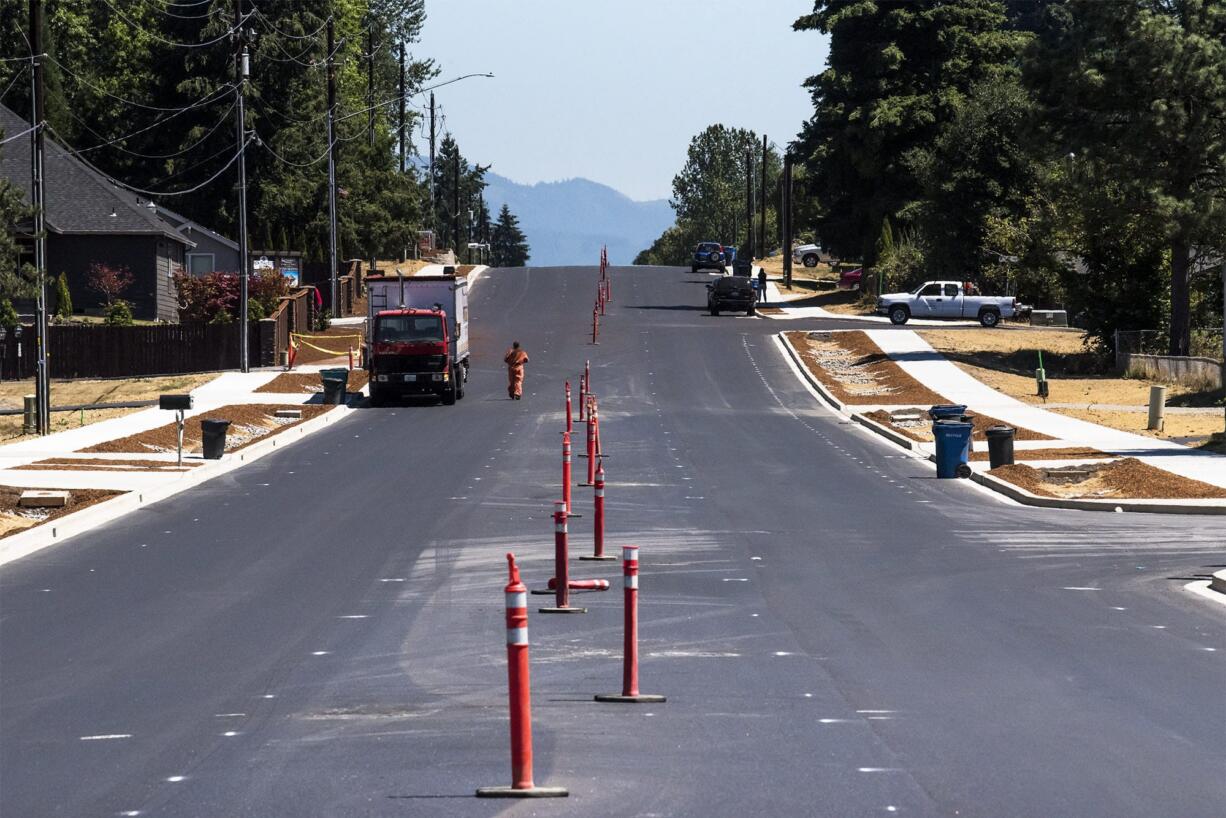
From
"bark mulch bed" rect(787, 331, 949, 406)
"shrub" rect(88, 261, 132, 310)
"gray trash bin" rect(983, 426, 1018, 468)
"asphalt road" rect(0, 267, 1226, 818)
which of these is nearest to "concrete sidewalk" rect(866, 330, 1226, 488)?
"bark mulch bed" rect(787, 331, 949, 406)

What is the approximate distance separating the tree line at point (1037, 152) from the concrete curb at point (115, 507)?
1098 inches

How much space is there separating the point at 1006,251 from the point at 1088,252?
58.6 ft

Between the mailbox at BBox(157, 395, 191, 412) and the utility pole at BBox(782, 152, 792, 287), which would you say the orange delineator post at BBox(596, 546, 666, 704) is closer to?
the mailbox at BBox(157, 395, 191, 412)

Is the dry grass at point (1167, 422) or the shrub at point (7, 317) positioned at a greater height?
the shrub at point (7, 317)

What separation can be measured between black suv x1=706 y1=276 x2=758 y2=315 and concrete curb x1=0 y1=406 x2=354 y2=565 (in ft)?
133

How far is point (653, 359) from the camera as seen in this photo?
55.7 m

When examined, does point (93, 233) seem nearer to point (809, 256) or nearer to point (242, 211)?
point (242, 211)

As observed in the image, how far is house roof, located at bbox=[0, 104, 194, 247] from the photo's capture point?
208ft

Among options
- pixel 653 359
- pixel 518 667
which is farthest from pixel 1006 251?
pixel 518 667

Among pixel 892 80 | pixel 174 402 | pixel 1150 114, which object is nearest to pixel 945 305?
pixel 892 80

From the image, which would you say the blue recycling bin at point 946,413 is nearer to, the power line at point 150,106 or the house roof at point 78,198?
the house roof at point 78,198

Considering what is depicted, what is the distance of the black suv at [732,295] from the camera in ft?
243

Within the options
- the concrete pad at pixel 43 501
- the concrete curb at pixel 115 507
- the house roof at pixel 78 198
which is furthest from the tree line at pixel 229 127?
the concrete pad at pixel 43 501

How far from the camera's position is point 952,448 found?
1110 inches
